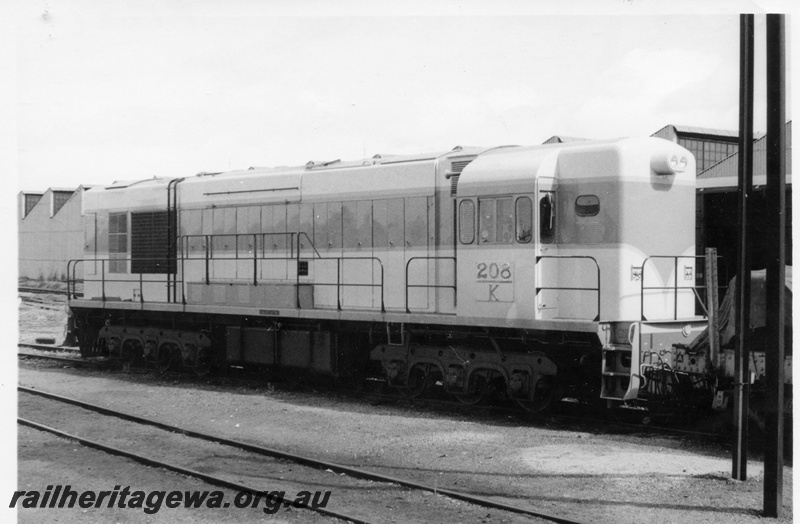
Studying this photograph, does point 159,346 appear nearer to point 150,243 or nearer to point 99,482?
point 150,243

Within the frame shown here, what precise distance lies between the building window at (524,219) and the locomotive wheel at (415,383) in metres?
2.48

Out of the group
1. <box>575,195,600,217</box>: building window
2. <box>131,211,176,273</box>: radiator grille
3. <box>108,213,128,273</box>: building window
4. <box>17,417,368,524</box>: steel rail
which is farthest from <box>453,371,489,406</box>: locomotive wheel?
<box>108,213,128,273</box>: building window

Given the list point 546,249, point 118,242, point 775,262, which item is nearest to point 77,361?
point 118,242

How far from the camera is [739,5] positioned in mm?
7375

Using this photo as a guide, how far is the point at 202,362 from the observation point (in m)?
14.1

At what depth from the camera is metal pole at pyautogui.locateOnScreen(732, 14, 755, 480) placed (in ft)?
23.5

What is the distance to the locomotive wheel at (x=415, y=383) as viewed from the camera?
11.5m

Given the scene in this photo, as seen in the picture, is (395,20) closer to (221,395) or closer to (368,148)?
(368,148)

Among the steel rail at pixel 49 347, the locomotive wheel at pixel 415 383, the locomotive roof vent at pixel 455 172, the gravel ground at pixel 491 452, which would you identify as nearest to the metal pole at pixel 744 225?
the gravel ground at pixel 491 452

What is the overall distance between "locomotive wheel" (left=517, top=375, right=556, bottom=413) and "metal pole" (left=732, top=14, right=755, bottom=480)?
2.99m

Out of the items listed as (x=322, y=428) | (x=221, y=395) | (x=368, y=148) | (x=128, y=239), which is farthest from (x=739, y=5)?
(x=128, y=239)

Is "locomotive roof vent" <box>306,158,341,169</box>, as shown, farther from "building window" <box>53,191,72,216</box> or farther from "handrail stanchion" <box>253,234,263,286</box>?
"building window" <box>53,191,72,216</box>

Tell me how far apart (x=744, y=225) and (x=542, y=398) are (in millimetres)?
3902

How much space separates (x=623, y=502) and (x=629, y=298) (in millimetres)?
3417
